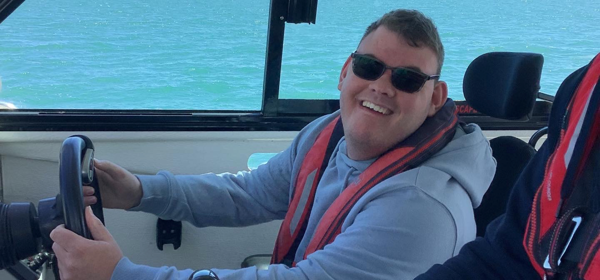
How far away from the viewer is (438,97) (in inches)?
58.7

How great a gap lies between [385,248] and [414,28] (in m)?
0.55

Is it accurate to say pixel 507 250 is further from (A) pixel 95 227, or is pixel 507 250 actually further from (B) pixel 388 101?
(A) pixel 95 227

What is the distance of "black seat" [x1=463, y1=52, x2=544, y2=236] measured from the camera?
1.60m

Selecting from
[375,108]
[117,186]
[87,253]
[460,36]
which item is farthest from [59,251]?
[460,36]

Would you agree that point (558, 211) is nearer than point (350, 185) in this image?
Yes

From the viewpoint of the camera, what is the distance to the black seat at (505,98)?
160 centimetres

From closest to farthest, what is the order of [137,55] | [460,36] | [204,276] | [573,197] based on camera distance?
[573,197]
[204,276]
[137,55]
[460,36]

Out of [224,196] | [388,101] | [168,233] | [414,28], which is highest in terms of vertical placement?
[414,28]

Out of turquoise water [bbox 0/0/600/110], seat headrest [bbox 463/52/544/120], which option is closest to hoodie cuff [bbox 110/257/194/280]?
seat headrest [bbox 463/52/544/120]

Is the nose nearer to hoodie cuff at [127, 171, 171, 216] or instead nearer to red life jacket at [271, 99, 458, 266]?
red life jacket at [271, 99, 458, 266]

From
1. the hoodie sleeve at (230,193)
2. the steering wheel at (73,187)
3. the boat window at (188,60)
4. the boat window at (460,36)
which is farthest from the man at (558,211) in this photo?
the boat window at (188,60)

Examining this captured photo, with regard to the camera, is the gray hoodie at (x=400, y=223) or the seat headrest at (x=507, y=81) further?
the seat headrest at (x=507, y=81)

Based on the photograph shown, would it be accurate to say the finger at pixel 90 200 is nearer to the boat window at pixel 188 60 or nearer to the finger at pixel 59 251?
the finger at pixel 59 251

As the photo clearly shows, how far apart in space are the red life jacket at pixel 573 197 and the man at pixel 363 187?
396 mm
